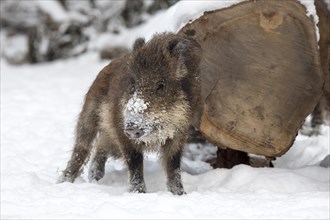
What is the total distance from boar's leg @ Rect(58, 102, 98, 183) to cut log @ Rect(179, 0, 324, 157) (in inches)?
39.6

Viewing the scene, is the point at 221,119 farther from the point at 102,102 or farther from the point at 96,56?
the point at 96,56

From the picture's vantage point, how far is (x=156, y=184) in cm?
546

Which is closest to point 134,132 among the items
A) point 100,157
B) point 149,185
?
point 149,185

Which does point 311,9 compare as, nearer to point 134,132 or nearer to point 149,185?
point 134,132

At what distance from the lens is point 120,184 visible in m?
5.57

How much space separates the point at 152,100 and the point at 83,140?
4.29 feet

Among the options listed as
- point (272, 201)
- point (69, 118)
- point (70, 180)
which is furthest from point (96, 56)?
point (272, 201)

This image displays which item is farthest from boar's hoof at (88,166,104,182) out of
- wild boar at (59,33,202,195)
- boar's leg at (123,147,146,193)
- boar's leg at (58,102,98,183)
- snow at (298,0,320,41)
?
snow at (298,0,320,41)

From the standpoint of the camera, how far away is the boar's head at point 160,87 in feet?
14.9

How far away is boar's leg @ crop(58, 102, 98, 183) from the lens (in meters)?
5.55

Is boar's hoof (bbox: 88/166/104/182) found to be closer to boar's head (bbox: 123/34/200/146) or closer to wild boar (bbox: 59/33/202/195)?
wild boar (bbox: 59/33/202/195)

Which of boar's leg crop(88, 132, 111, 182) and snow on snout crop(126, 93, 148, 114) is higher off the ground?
snow on snout crop(126, 93, 148, 114)

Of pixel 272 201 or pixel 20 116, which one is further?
pixel 20 116

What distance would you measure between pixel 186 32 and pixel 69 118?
373 centimetres
